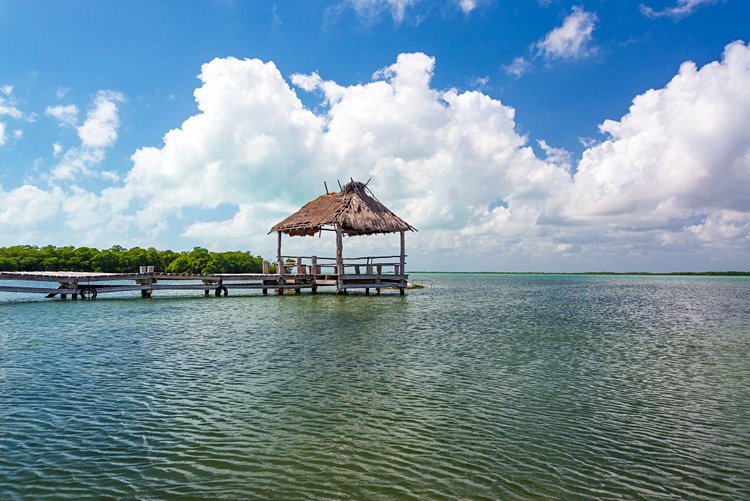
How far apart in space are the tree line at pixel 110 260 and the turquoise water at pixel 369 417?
60097 mm

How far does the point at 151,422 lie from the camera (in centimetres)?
682

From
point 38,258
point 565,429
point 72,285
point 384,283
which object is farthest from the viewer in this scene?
point 38,258

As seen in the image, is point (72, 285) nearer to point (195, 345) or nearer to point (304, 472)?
point (195, 345)

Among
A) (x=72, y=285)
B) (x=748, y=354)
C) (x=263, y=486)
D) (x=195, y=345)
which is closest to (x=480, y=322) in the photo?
(x=748, y=354)

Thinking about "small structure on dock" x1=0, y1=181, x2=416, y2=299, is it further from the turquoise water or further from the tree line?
the tree line

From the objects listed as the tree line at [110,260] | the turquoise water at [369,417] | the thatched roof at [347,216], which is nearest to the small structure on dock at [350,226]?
the thatched roof at [347,216]

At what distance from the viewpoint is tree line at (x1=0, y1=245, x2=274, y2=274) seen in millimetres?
70688

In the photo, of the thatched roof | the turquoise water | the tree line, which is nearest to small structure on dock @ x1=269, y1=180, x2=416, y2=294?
the thatched roof

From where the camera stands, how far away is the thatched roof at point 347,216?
1234 inches

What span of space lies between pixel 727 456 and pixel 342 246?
2748 centimetres

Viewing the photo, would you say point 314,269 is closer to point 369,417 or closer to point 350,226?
point 350,226

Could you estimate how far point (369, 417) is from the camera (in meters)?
7.11

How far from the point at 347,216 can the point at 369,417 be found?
80.6 feet

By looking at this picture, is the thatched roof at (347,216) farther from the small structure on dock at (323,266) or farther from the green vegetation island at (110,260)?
the green vegetation island at (110,260)
